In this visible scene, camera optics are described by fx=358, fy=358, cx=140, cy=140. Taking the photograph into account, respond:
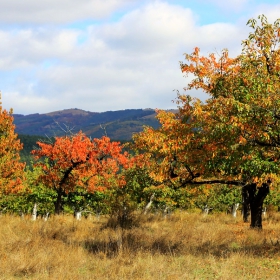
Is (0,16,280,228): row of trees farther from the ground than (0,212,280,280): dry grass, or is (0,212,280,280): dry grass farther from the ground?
(0,16,280,228): row of trees

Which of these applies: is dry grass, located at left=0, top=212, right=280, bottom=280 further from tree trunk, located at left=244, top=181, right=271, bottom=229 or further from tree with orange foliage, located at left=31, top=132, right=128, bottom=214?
tree with orange foliage, located at left=31, top=132, right=128, bottom=214

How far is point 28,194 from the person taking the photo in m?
53.6

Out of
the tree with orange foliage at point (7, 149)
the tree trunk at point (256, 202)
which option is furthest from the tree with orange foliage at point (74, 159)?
the tree trunk at point (256, 202)

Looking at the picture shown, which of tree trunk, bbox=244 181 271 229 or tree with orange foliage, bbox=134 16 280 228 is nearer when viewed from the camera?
tree with orange foliage, bbox=134 16 280 228

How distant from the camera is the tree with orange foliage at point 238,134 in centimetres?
1183

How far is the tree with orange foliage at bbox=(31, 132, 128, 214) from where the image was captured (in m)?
29.0

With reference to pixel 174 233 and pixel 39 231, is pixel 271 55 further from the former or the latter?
pixel 39 231

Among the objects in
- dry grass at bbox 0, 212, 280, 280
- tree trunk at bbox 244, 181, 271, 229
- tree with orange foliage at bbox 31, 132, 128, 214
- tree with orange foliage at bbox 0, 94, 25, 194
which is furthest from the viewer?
tree with orange foliage at bbox 0, 94, 25, 194

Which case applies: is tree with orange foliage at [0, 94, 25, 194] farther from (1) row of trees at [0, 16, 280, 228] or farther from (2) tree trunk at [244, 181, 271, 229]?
(2) tree trunk at [244, 181, 271, 229]

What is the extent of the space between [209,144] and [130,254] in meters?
5.82

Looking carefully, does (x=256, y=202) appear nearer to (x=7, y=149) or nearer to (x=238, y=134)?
(x=238, y=134)

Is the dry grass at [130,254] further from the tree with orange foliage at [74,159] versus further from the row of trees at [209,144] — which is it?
the tree with orange foliage at [74,159]

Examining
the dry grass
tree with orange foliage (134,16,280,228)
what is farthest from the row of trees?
the dry grass

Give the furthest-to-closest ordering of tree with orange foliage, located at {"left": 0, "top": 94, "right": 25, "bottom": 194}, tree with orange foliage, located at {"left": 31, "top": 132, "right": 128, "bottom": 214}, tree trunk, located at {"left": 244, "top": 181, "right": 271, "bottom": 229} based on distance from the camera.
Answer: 1. tree with orange foliage, located at {"left": 0, "top": 94, "right": 25, "bottom": 194}
2. tree with orange foliage, located at {"left": 31, "top": 132, "right": 128, "bottom": 214}
3. tree trunk, located at {"left": 244, "top": 181, "right": 271, "bottom": 229}
